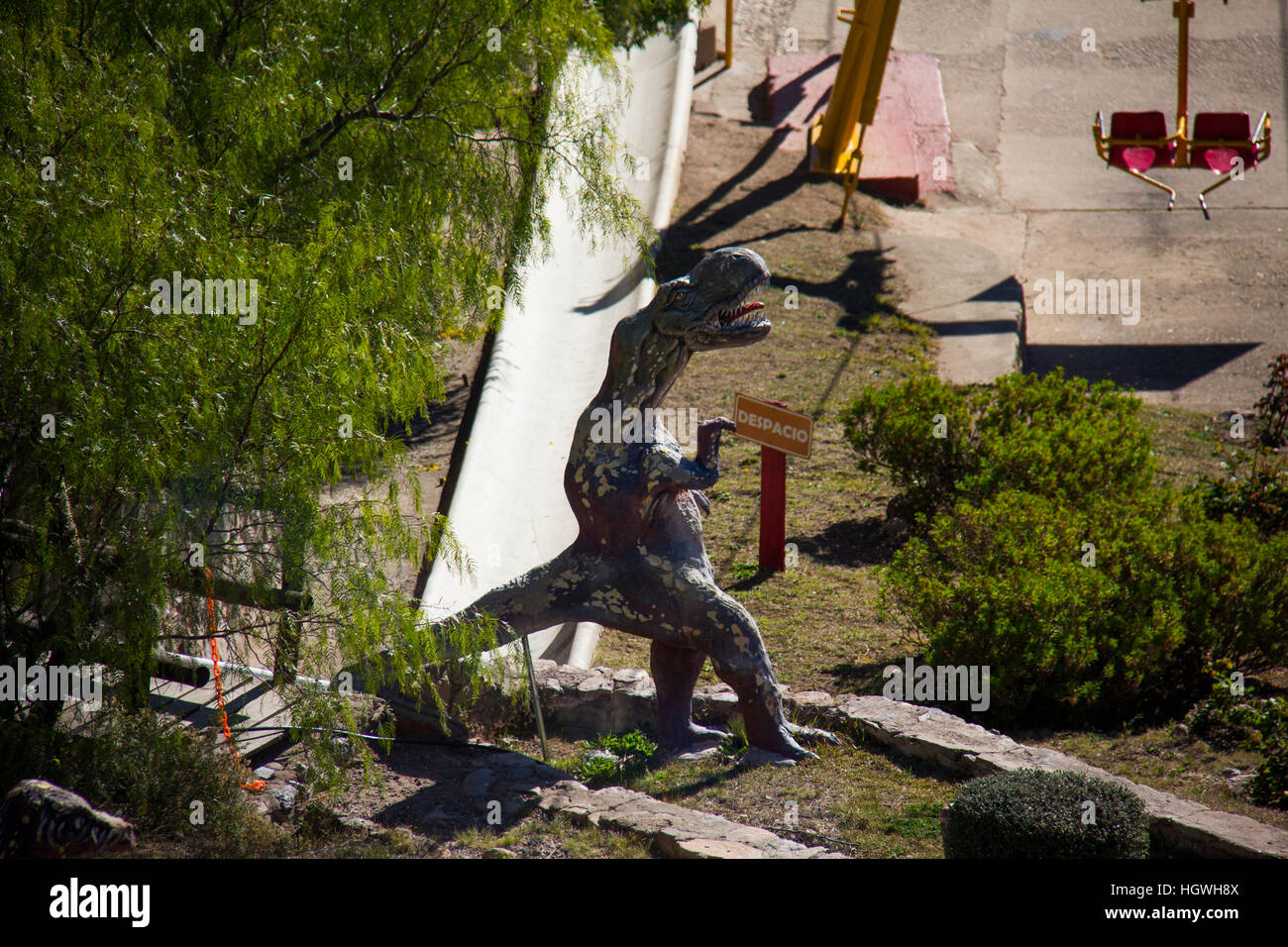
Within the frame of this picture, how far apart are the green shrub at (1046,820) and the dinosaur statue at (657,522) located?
1444 mm

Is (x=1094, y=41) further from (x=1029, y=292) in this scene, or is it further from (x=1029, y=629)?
(x=1029, y=629)

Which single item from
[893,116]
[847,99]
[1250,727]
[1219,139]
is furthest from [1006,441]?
[893,116]

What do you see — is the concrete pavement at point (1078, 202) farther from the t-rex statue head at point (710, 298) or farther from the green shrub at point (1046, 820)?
the green shrub at point (1046, 820)

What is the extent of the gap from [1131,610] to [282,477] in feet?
17.1

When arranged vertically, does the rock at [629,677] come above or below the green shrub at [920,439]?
below

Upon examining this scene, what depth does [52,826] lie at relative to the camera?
4648mm

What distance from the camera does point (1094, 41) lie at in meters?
22.4

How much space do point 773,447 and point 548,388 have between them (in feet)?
16.1

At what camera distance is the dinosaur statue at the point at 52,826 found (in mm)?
4613

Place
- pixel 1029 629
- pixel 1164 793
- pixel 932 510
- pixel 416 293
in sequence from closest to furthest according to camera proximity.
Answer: pixel 1164 793 → pixel 416 293 → pixel 1029 629 → pixel 932 510

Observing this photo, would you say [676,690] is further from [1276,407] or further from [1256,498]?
[1276,407]

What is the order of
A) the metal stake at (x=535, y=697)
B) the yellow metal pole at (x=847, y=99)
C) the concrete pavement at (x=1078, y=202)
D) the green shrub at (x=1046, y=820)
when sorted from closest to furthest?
the green shrub at (x=1046, y=820), the metal stake at (x=535, y=697), the concrete pavement at (x=1078, y=202), the yellow metal pole at (x=847, y=99)

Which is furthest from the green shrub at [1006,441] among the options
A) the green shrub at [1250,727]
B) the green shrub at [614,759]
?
the green shrub at [614,759]

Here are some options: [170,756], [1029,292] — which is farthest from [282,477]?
[1029,292]
